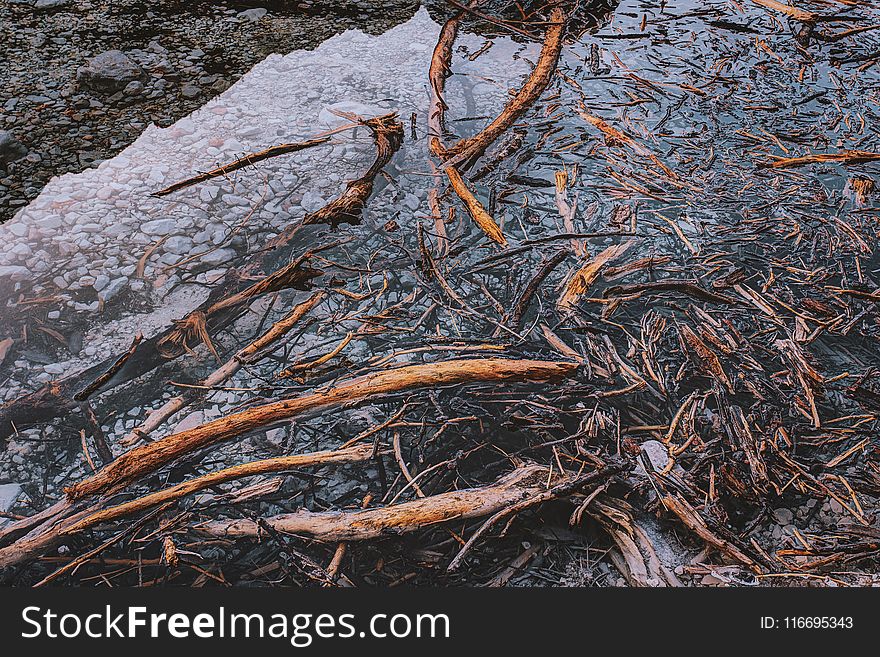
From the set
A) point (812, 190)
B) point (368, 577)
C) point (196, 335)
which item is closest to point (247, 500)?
point (368, 577)

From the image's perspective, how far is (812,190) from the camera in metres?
1.67

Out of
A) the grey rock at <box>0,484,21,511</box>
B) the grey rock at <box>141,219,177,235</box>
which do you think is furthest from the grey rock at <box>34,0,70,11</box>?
the grey rock at <box>0,484,21,511</box>

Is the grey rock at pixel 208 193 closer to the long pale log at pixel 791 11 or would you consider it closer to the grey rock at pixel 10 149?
the grey rock at pixel 10 149

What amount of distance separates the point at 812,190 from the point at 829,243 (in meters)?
0.22

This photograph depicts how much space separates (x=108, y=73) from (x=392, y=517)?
1.72 meters

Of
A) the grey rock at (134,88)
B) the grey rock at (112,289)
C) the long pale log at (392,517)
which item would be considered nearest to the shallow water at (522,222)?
the grey rock at (112,289)

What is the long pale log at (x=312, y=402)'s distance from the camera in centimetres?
114

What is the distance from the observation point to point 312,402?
1.21 metres

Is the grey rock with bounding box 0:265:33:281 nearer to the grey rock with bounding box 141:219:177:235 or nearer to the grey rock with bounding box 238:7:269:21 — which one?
the grey rock with bounding box 141:219:177:235

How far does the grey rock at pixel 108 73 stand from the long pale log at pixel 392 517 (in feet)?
5.04

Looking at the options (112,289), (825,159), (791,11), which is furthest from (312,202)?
(791,11)

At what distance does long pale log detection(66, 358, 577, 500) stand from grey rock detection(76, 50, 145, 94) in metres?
1.33

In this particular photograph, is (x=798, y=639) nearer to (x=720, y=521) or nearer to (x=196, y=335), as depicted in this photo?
(x=720, y=521)

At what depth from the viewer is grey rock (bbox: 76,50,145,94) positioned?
1.98 metres
